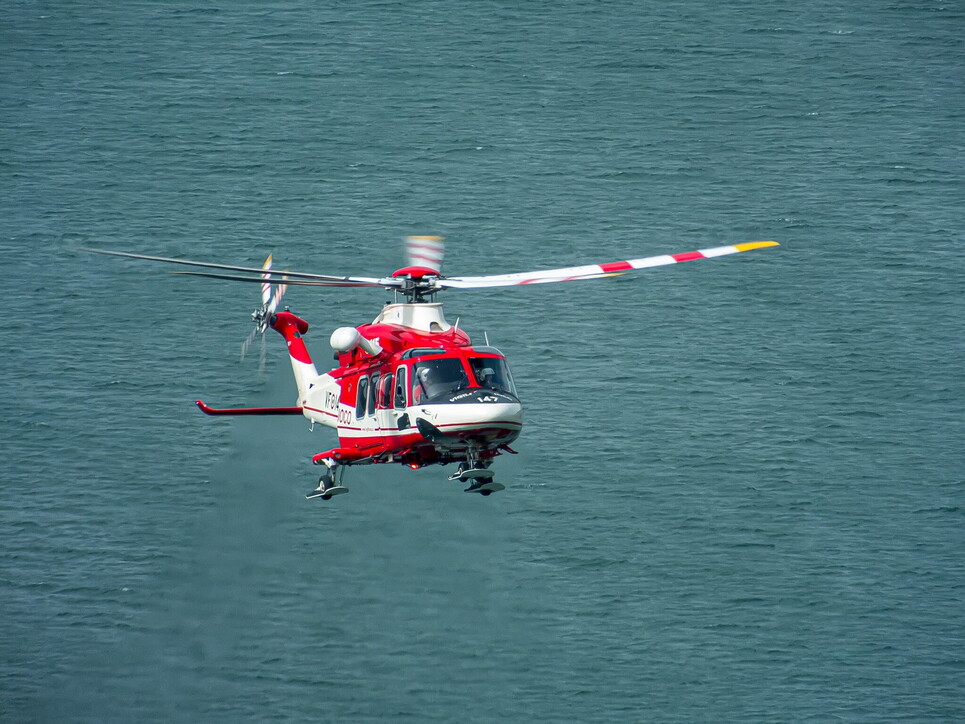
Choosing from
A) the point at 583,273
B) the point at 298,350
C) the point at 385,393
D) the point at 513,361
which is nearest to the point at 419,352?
the point at 385,393

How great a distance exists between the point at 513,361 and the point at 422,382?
256 feet

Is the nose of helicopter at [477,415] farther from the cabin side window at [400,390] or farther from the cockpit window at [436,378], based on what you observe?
the cabin side window at [400,390]

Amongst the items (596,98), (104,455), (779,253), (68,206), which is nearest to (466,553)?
(104,455)

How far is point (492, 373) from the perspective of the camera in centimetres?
4272

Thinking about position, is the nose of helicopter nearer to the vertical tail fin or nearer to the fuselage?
the fuselage

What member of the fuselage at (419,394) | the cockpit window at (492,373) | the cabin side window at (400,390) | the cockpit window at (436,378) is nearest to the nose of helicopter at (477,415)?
the fuselage at (419,394)

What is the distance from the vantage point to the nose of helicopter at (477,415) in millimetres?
41000

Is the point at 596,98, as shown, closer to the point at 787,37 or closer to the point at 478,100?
the point at 478,100

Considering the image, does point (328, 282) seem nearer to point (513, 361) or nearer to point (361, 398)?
point (361, 398)

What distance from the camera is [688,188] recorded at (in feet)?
486

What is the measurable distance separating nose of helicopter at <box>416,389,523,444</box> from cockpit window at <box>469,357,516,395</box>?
0.50 m

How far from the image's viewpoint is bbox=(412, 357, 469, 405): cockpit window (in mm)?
42281

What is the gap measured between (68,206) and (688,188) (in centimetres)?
6370

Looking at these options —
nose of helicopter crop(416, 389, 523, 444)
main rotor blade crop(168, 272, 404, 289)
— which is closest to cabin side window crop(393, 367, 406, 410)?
nose of helicopter crop(416, 389, 523, 444)
